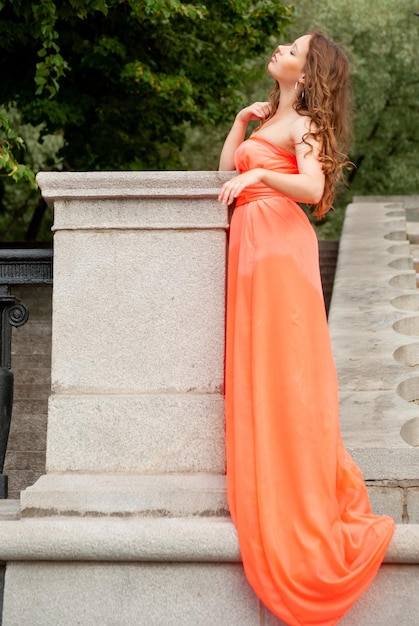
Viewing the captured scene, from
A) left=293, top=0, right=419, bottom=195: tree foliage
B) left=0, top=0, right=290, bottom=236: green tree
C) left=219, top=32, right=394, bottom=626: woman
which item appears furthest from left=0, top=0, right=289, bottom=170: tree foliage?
left=219, top=32, right=394, bottom=626: woman

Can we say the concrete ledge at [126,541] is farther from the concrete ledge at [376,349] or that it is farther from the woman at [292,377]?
the concrete ledge at [376,349]

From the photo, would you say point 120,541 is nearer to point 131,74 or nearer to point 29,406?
point 29,406

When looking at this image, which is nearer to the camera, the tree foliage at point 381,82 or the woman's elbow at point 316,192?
the woman's elbow at point 316,192

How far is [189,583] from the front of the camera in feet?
13.2

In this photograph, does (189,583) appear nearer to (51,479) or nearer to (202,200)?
(51,479)

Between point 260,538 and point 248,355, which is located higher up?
point 248,355

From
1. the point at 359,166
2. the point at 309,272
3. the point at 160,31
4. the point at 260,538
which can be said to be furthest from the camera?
the point at 359,166

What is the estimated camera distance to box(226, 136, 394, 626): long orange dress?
12.7 ft

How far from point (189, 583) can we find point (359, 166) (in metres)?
20.6

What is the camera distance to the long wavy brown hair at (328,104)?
4.15 meters

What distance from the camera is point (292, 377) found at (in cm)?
403

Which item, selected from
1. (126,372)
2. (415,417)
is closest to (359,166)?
(415,417)

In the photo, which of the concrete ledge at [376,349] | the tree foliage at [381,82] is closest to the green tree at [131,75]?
the concrete ledge at [376,349]

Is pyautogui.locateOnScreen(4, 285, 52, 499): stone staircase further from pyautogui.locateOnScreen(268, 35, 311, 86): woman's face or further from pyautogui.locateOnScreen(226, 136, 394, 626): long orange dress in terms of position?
pyautogui.locateOnScreen(268, 35, 311, 86): woman's face
